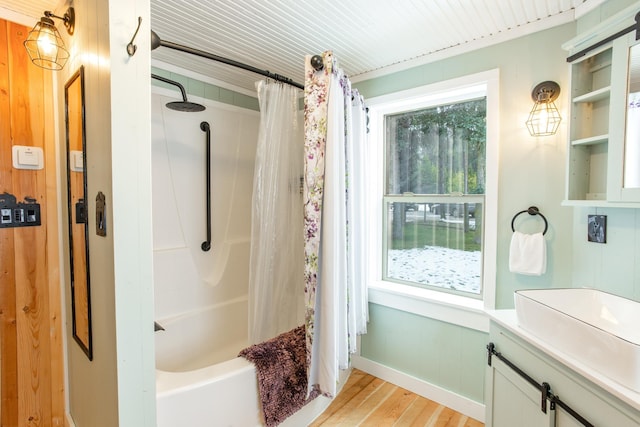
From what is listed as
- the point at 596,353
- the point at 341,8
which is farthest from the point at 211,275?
the point at 596,353

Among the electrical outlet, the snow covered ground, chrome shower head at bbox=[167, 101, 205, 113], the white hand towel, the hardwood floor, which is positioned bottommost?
the hardwood floor

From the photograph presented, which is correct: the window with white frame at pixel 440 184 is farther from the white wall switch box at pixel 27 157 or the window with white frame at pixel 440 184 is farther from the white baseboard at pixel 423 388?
the white wall switch box at pixel 27 157

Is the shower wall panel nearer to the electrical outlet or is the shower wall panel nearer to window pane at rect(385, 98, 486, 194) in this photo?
the electrical outlet

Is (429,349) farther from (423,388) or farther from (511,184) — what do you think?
(511,184)

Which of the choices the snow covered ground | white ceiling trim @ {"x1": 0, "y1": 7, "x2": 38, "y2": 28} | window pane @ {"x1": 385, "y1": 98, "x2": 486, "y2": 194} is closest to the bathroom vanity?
the snow covered ground

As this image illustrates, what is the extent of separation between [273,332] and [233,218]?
1.13 m

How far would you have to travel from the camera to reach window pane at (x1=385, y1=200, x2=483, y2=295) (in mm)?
2076

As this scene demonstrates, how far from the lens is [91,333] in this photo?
4.09ft

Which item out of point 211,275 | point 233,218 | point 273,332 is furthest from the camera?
point 233,218

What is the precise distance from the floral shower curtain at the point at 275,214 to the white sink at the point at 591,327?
130 cm

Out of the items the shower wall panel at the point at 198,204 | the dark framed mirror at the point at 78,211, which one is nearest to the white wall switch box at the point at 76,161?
the dark framed mirror at the point at 78,211

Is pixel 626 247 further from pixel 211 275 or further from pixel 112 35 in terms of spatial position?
pixel 211 275

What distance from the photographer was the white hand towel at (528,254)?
159cm

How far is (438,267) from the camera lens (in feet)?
7.32
